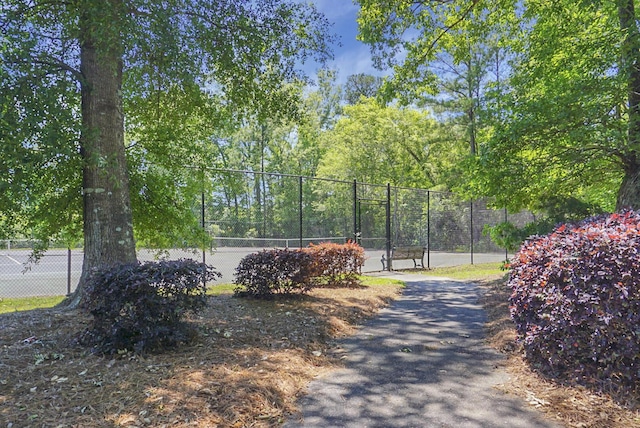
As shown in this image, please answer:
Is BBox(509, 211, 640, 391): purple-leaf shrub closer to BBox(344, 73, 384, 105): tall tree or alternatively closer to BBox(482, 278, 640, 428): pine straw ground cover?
BBox(482, 278, 640, 428): pine straw ground cover

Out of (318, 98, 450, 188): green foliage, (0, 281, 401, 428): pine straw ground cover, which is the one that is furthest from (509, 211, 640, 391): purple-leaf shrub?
(318, 98, 450, 188): green foliage

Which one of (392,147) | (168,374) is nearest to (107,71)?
(168,374)

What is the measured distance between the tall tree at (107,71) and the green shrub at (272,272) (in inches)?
76.0

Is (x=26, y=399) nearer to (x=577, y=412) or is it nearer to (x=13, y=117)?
(x=13, y=117)

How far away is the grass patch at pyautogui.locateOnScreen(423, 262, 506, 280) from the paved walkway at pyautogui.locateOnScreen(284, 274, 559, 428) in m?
6.04

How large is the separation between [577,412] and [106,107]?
5.83 meters

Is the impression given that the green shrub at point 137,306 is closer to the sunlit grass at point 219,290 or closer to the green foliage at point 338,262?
the sunlit grass at point 219,290

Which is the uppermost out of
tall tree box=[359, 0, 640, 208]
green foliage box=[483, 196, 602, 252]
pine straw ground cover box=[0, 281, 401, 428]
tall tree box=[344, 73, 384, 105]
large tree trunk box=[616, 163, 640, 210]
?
tall tree box=[344, 73, 384, 105]

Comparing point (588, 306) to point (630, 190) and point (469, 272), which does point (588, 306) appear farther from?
point (469, 272)

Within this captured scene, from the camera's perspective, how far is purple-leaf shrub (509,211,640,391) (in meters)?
2.98

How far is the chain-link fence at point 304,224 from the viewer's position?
10.2 m

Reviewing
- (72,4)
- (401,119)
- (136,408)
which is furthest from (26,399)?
(401,119)

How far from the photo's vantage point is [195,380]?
3191mm

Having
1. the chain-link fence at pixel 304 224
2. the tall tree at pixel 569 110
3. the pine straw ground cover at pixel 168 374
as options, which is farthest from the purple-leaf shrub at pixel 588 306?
the chain-link fence at pixel 304 224
